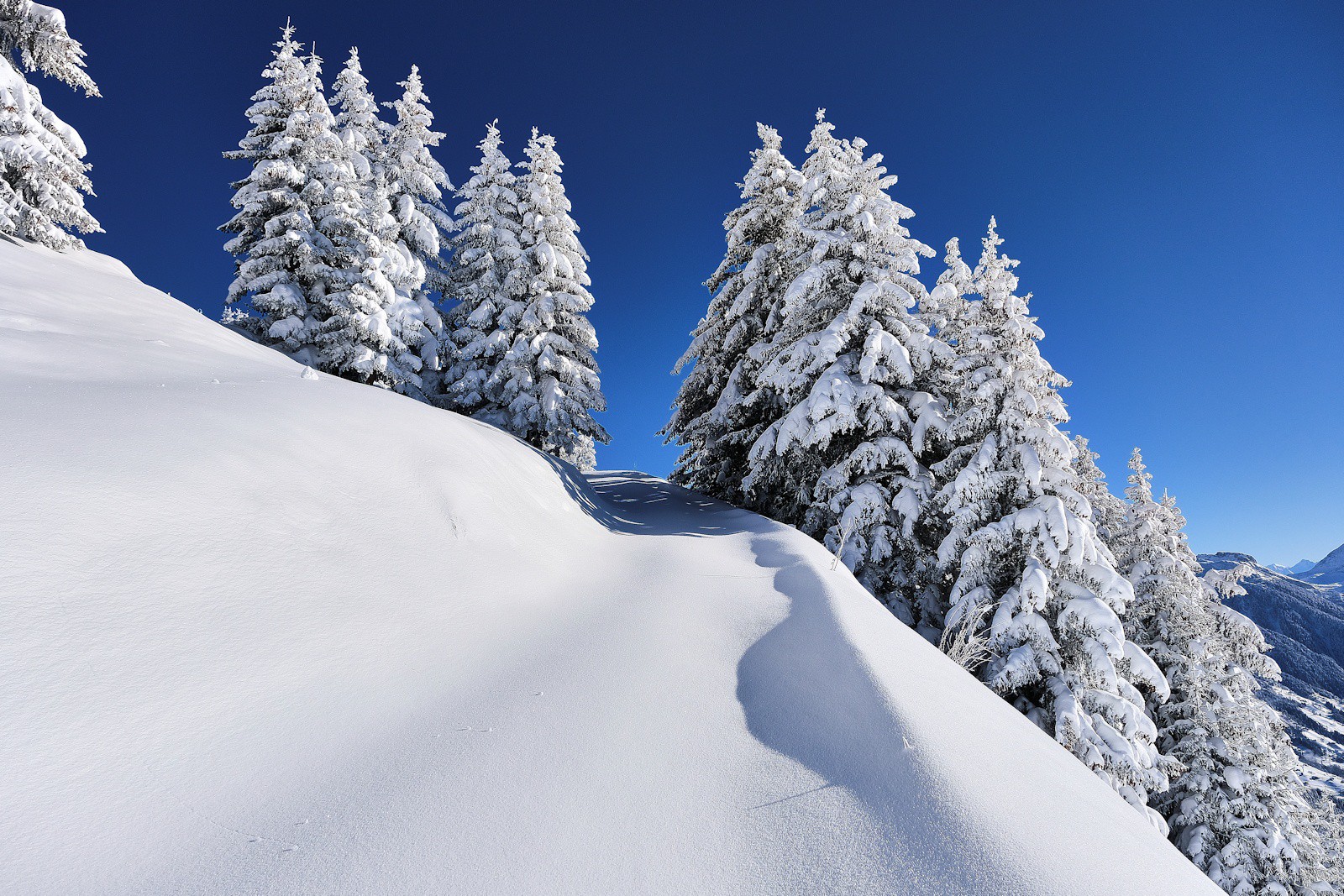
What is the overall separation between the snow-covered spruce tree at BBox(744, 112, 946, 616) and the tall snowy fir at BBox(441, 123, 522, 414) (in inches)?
360

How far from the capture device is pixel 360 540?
3.71 m

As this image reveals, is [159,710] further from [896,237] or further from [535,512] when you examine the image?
[896,237]

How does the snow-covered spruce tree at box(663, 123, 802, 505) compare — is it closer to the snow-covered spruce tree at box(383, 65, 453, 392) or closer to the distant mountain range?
the snow-covered spruce tree at box(383, 65, 453, 392)

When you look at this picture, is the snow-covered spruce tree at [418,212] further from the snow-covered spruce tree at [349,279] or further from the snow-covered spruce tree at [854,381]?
the snow-covered spruce tree at [854,381]

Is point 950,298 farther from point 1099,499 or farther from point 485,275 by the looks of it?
point 485,275

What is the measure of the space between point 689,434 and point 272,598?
13.3m

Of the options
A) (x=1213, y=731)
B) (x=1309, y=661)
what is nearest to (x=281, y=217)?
(x=1213, y=731)

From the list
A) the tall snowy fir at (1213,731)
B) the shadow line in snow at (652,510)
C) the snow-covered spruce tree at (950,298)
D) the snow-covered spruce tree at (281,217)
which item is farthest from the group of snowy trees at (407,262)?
the tall snowy fir at (1213,731)

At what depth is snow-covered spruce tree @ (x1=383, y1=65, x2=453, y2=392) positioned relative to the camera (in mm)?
16203

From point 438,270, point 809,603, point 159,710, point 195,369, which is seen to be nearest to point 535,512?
point 809,603

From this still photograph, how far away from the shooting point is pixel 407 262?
16.2 meters

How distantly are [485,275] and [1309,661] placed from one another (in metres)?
187

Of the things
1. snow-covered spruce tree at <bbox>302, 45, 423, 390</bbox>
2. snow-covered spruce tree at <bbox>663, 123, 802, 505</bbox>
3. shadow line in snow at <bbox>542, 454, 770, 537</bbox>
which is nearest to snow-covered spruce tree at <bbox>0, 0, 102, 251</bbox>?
snow-covered spruce tree at <bbox>302, 45, 423, 390</bbox>

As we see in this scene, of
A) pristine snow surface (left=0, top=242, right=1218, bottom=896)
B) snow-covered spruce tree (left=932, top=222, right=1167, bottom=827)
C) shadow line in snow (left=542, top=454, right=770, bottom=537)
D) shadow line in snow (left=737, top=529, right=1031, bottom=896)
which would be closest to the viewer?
pristine snow surface (left=0, top=242, right=1218, bottom=896)
